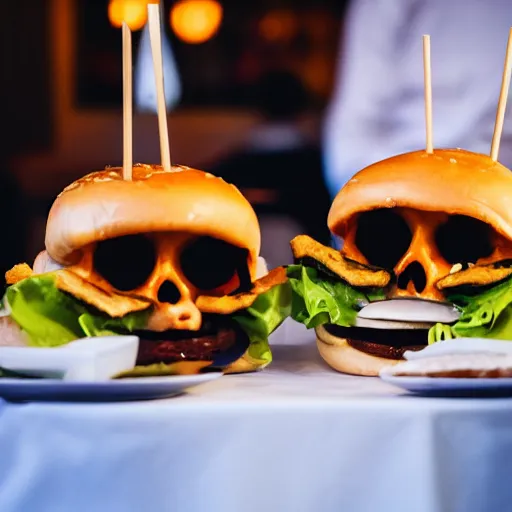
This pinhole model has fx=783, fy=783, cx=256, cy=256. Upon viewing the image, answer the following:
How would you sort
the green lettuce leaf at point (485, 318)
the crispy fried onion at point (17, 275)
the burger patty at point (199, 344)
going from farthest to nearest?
the crispy fried onion at point (17, 275) → the green lettuce leaf at point (485, 318) → the burger patty at point (199, 344)

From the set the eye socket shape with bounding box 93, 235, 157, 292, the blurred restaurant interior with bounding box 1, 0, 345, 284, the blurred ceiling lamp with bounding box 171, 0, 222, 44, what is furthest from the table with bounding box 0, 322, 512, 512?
the blurred ceiling lamp with bounding box 171, 0, 222, 44

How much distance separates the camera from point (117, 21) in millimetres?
3016

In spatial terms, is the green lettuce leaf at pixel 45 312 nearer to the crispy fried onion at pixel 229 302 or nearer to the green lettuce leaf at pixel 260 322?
the crispy fried onion at pixel 229 302

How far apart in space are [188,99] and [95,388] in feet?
5.94

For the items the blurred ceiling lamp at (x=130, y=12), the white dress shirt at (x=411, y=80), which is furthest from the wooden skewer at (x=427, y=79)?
the blurred ceiling lamp at (x=130, y=12)

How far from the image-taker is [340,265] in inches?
81.2

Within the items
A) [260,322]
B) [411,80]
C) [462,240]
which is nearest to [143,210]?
[260,322]

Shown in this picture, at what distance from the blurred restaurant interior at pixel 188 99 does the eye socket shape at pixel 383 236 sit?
2.86 feet

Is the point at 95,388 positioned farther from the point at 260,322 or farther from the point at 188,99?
the point at 188,99

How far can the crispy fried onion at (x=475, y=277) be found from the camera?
1938 millimetres

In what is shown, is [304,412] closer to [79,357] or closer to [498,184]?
[79,357]

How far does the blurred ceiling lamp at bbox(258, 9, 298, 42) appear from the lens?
3021mm

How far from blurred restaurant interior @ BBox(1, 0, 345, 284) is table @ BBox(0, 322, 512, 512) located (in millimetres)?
1639

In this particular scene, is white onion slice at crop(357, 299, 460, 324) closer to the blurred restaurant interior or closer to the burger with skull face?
the burger with skull face
